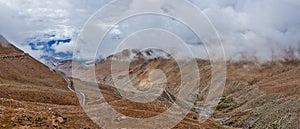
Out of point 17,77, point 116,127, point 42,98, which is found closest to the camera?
point 116,127

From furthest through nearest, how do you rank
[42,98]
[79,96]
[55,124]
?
1. [79,96]
2. [42,98]
3. [55,124]

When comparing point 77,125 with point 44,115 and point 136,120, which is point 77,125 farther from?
point 136,120

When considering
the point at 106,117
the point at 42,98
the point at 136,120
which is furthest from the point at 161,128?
the point at 42,98

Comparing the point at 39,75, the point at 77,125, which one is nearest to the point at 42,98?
the point at 77,125

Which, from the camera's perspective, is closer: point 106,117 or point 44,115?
point 44,115

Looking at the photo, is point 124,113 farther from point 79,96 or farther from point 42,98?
point 79,96

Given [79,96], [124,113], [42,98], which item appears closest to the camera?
[124,113]
